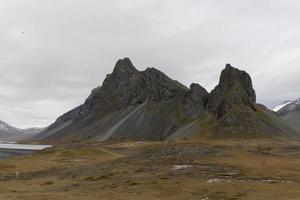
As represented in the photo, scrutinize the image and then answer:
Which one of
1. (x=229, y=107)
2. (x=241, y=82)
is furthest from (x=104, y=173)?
(x=241, y=82)

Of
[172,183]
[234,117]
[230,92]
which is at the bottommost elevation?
[172,183]

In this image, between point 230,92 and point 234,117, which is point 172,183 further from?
point 230,92

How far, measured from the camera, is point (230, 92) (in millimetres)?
177250

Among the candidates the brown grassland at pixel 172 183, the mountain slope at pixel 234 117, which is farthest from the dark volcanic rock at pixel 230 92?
the brown grassland at pixel 172 183

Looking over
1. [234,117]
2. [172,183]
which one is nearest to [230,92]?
[234,117]

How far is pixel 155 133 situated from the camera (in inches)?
7849

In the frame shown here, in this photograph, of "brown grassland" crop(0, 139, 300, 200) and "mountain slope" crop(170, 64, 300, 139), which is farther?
"mountain slope" crop(170, 64, 300, 139)

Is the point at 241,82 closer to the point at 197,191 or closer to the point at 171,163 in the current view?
the point at 171,163

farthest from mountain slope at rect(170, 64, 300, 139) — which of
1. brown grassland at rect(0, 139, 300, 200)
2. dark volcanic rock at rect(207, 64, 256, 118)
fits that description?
brown grassland at rect(0, 139, 300, 200)

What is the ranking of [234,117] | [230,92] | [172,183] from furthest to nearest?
[230,92] < [234,117] < [172,183]

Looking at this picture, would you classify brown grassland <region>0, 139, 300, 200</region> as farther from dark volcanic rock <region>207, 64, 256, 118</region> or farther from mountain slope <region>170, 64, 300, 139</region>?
dark volcanic rock <region>207, 64, 256, 118</region>

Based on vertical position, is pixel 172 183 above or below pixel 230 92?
below

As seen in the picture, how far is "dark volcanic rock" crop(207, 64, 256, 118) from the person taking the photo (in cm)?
17188

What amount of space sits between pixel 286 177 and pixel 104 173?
1716 centimetres
